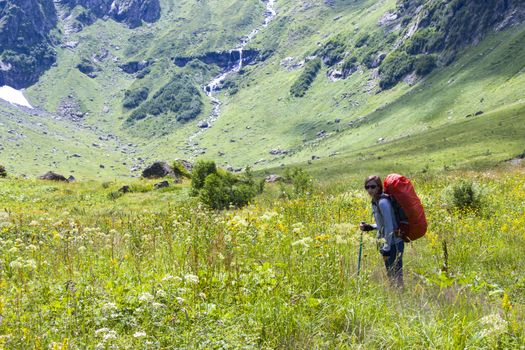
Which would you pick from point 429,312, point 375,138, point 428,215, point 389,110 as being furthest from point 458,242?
point 389,110

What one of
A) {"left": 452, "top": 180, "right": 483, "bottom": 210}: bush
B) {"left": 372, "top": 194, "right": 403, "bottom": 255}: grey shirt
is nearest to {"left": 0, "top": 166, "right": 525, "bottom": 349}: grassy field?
{"left": 372, "top": 194, "right": 403, "bottom": 255}: grey shirt

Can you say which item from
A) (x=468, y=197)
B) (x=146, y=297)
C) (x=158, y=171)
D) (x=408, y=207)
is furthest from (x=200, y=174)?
(x=146, y=297)

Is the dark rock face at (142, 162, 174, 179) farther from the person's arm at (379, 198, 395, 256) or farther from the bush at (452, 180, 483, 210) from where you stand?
the person's arm at (379, 198, 395, 256)

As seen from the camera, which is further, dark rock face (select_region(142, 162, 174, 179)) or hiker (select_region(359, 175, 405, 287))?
dark rock face (select_region(142, 162, 174, 179))

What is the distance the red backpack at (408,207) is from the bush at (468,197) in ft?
24.7

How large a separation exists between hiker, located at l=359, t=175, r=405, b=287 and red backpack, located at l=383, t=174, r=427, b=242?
144mm

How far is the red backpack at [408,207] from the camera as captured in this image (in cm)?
709

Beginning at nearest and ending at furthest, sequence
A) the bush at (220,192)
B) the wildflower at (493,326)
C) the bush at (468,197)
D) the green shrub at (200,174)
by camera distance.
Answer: the wildflower at (493,326) < the bush at (468,197) < the bush at (220,192) < the green shrub at (200,174)

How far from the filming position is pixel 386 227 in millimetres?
7117

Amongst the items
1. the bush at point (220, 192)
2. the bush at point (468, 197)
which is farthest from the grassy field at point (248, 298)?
the bush at point (220, 192)

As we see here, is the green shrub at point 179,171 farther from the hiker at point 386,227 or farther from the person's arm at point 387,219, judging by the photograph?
the person's arm at point 387,219

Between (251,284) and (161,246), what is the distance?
2.99 m

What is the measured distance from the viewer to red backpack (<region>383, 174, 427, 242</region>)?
23.3 feet

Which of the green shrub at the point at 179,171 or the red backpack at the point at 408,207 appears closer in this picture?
the red backpack at the point at 408,207
